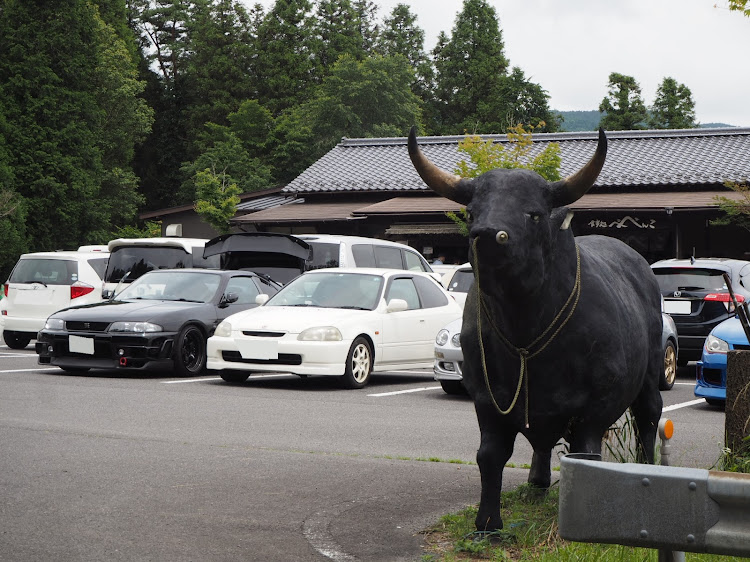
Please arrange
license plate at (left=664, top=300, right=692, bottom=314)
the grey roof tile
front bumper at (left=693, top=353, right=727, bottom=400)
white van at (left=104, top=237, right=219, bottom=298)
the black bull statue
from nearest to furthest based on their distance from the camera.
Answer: the black bull statue → front bumper at (left=693, top=353, right=727, bottom=400) → license plate at (left=664, top=300, right=692, bottom=314) → white van at (left=104, top=237, right=219, bottom=298) → the grey roof tile

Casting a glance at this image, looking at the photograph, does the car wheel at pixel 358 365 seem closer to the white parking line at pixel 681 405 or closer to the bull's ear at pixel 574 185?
the white parking line at pixel 681 405

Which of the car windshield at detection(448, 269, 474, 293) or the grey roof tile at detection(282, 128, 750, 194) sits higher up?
the grey roof tile at detection(282, 128, 750, 194)

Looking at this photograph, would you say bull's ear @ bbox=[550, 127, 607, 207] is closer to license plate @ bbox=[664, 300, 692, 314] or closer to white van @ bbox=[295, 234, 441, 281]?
Answer: license plate @ bbox=[664, 300, 692, 314]

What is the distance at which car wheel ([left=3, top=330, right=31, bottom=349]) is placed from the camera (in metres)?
19.8

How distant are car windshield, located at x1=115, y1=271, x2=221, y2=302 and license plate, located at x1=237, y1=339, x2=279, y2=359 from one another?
2.49 m


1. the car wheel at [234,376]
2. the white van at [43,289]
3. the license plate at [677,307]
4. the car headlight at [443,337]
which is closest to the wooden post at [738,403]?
the car headlight at [443,337]

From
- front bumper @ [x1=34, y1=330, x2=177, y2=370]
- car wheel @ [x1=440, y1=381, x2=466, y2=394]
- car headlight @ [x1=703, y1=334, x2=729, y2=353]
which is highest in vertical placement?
car headlight @ [x1=703, y1=334, x2=729, y2=353]

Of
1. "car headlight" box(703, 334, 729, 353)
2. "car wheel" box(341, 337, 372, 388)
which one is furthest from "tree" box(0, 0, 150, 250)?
"car headlight" box(703, 334, 729, 353)

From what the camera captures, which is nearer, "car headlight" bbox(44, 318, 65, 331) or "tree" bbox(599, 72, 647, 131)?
"car headlight" bbox(44, 318, 65, 331)

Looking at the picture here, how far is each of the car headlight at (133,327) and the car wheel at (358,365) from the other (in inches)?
109

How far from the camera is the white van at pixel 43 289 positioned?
62.8ft

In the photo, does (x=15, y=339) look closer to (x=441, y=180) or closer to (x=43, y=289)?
(x=43, y=289)

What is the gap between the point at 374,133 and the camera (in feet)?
168

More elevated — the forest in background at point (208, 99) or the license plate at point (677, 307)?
the forest in background at point (208, 99)
